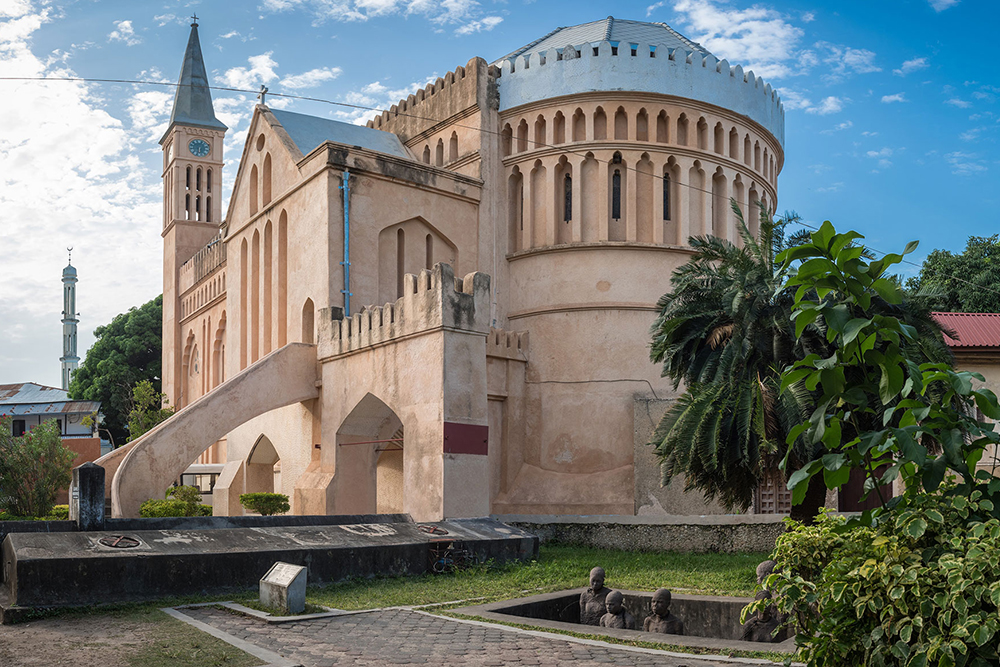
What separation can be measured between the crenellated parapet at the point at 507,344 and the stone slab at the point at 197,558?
8.84m

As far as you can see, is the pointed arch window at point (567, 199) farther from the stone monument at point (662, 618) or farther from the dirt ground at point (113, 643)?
the dirt ground at point (113, 643)

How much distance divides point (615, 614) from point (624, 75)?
16150 millimetres

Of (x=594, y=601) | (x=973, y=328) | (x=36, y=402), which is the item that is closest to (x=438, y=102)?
(x=973, y=328)

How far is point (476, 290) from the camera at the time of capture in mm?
16750

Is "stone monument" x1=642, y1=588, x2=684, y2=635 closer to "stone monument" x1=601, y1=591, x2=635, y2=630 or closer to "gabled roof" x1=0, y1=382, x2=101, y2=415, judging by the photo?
"stone monument" x1=601, y1=591, x2=635, y2=630

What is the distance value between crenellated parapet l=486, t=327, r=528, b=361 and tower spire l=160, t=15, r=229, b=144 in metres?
30.6

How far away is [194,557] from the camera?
1102 cm

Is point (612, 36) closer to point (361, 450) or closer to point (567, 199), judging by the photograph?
point (567, 199)

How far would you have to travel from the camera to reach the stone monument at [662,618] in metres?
9.67

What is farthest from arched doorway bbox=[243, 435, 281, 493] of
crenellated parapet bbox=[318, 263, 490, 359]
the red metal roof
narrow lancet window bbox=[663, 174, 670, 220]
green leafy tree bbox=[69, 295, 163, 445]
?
green leafy tree bbox=[69, 295, 163, 445]

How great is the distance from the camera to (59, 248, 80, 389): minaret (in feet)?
375

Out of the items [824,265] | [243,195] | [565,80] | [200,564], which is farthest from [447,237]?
[824,265]

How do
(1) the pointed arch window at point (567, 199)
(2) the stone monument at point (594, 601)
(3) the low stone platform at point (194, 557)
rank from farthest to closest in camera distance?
(1) the pointed arch window at point (567, 199) → (2) the stone monument at point (594, 601) → (3) the low stone platform at point (194, 557)

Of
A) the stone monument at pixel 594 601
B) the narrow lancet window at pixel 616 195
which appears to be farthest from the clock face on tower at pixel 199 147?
the stone monument at pixel 594 601
